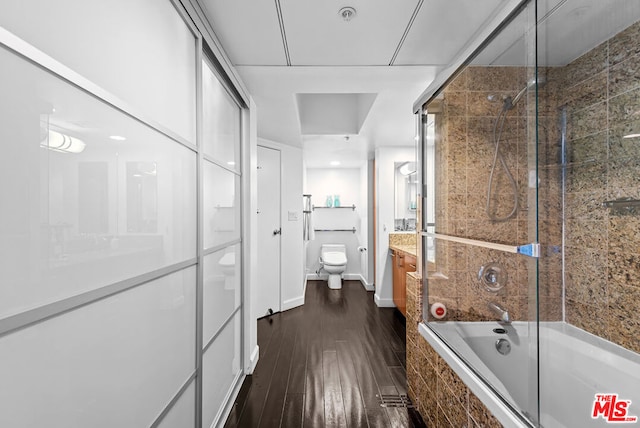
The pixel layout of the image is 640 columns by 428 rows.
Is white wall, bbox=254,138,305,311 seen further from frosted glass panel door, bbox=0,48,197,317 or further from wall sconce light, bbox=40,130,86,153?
wall sconce light, bbox=40,130,86,153

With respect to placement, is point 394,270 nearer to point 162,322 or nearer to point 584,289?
point 584,289

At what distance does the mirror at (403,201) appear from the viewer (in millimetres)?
4176

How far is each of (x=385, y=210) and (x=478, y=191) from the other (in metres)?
2.65

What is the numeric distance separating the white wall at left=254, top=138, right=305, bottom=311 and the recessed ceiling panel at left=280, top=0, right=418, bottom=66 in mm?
2119

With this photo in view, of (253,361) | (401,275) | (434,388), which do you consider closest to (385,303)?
(401,275)

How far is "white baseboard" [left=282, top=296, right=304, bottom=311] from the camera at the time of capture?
13.0 feet

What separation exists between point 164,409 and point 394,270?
3326 mm

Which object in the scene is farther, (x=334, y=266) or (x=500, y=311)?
(x=334, y=266)

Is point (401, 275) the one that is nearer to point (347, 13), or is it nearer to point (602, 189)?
point (602, 189)

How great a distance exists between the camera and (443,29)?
5.20ft

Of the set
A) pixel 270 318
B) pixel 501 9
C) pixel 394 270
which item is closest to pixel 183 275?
pixel 501 9

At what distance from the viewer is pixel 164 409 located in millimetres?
1138

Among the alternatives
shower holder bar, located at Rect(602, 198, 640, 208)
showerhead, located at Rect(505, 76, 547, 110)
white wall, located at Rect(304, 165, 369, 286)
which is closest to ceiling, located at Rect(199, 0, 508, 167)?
showerhead, located at Rect(505, 76, 547, 110)

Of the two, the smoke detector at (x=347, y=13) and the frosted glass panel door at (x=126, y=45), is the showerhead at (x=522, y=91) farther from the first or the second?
the frosted glass panel door at (x=126, y=45)
